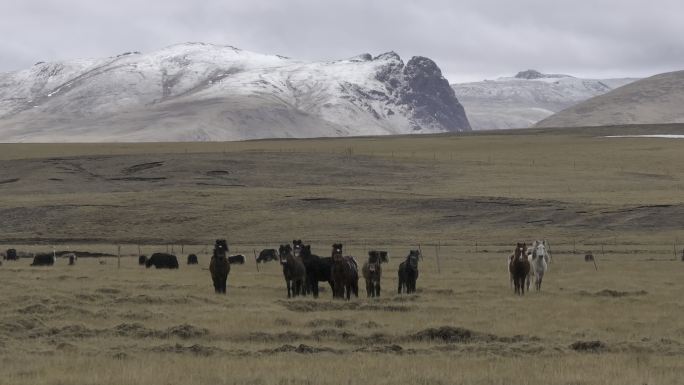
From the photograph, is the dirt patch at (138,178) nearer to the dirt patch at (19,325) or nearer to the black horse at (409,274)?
the black horse at (409,274)

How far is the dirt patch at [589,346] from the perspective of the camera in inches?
768

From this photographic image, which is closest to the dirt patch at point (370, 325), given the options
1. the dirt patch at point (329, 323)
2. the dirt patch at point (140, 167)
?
the dirt patch at point (329, 323)

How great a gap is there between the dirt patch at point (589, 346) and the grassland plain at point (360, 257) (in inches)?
1.8

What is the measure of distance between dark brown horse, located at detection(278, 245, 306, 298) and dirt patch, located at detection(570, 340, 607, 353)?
10.6 m

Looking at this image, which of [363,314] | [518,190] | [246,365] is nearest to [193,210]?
[518,190]

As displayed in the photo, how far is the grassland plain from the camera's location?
17656mm

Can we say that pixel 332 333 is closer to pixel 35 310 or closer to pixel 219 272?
pixel 35 310

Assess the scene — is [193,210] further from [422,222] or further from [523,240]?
[523,240]

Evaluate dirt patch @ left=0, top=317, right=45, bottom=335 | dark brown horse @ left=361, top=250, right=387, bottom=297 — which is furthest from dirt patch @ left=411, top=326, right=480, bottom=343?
dark brown horse @ left=361, top=250, right=387, bottom=297

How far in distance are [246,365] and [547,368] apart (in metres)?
4.60

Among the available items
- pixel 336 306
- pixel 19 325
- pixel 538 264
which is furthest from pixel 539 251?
pixel 19 325

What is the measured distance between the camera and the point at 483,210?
7344cm

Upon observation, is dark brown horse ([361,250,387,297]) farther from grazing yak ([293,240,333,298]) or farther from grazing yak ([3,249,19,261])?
grazing yak ([3,249,19,261])

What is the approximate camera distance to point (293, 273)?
2919cm
